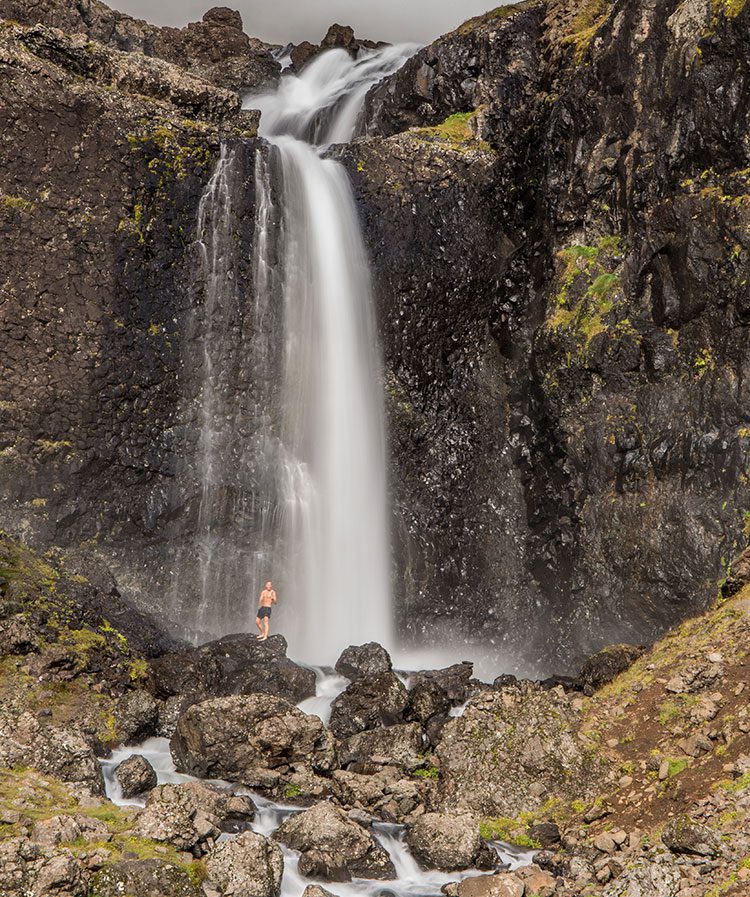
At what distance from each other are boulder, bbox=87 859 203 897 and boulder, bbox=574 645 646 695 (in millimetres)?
9167

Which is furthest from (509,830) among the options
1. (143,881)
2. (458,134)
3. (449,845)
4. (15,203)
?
(458,134)

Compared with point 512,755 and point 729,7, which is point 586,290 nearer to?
point 729,7

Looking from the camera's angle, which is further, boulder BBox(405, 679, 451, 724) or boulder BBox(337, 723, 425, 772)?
boulder BBox(405, 679, 451, 724)

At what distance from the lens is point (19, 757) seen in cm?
1207

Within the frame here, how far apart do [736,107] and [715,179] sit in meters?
1.82

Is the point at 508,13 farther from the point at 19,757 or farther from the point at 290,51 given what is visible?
the point at 19,757

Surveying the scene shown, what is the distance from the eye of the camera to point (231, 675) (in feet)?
57.5

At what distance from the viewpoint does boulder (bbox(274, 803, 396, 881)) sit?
1064 cm

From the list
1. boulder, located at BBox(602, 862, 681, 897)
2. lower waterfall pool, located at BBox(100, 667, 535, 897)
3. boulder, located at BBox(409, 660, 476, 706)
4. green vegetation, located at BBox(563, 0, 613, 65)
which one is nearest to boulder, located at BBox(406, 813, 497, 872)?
lower waterfall pool, located at BBox(100, 667, 535, 897)

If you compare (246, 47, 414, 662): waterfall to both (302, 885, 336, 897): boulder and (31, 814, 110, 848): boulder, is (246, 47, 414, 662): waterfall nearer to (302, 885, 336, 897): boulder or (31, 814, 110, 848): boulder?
(31, 814, 110, 848): boulder

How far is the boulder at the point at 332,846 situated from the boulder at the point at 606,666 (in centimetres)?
656

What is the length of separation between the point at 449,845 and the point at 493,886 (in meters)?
1.17

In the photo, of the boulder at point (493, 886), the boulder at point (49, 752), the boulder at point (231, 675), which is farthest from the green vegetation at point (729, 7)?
the boulder at point (49, 752)

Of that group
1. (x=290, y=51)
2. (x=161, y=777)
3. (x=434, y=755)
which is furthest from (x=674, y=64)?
Result: (x=290, y=51)
